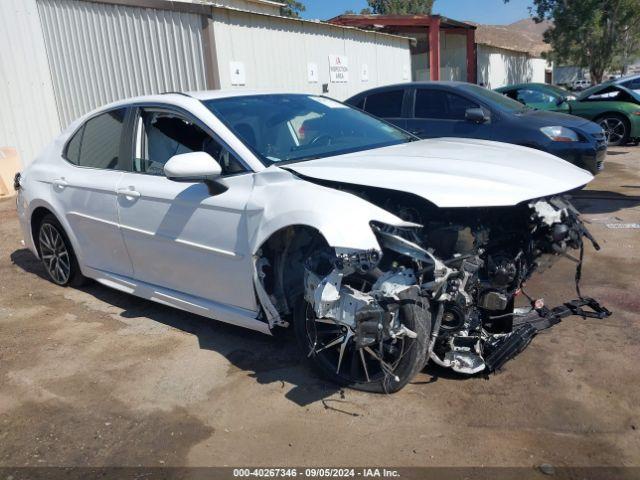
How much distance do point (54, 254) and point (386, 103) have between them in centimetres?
501

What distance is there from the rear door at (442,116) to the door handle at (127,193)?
4373 millimetres

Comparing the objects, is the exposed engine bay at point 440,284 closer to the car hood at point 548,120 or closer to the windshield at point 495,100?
the car hood at point 548,120

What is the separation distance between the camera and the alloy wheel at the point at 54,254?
207 inches

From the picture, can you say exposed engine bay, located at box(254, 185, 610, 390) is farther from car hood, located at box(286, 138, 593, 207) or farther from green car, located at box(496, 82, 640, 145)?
green car, located at box(496, 82, 640, 145)

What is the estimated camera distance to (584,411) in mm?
3123

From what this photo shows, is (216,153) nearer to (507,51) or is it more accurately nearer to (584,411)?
(584,411)

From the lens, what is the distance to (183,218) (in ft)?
12.6

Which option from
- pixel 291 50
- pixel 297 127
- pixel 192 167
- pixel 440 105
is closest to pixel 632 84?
pixel 291 50

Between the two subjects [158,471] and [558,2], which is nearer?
[158,471]

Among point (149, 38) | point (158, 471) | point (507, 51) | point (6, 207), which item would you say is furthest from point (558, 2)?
point (158, 471)

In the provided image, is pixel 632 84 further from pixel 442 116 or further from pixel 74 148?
pixel 74 148

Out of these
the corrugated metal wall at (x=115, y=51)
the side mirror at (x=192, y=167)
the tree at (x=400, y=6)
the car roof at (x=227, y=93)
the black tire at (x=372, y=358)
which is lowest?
the black tire at (x=372, y=358)

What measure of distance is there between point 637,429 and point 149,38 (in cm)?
930

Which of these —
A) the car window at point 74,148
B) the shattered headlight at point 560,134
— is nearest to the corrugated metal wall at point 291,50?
the shattered headlight at point 560,134
